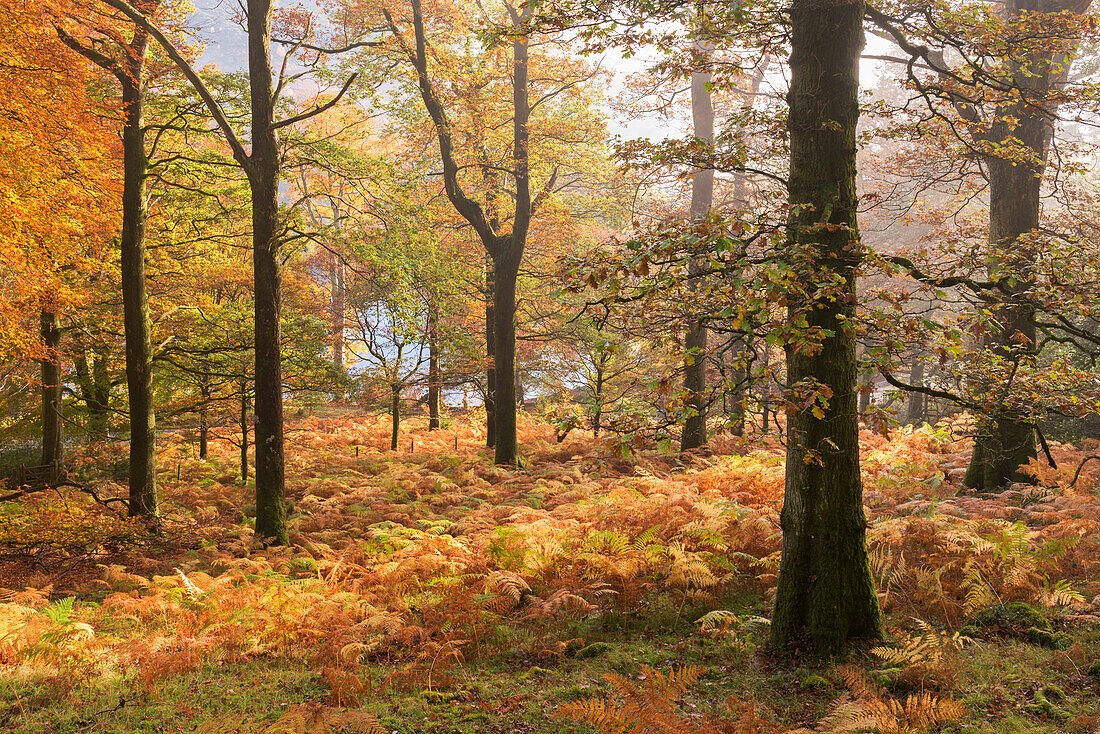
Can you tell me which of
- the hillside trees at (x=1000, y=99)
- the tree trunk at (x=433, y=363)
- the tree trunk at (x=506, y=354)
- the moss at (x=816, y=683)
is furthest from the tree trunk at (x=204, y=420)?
the hillside trees at (x=1000, y=99)

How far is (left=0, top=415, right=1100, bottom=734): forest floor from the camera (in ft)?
13.1

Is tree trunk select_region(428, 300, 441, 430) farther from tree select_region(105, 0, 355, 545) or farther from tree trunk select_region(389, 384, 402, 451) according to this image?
tree select_region(105, 0, 355, 545)

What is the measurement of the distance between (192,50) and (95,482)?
30.2 ft

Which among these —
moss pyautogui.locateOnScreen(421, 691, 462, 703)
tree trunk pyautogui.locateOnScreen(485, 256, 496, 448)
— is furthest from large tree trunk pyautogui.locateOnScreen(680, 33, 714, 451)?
moss pyautogui.locateOnScreen(421, 691, 462, 703)

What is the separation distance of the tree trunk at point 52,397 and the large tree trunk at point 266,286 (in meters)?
5.89

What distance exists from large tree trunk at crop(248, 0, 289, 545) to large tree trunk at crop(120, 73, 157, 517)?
233cm

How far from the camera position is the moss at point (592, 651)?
5070 millimetres

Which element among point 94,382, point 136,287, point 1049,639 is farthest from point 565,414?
→ point 94,382

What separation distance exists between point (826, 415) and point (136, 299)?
33.9 ft

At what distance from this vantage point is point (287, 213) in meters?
9.38

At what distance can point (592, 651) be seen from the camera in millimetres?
5141

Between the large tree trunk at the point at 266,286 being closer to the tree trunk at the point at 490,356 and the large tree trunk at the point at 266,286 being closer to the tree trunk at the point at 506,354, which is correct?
the tree trunk at the point at 506,354

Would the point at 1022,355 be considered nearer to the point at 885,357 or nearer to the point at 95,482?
the point at 885,357

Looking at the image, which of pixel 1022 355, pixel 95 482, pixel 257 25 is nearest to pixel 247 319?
pixel 95 482
